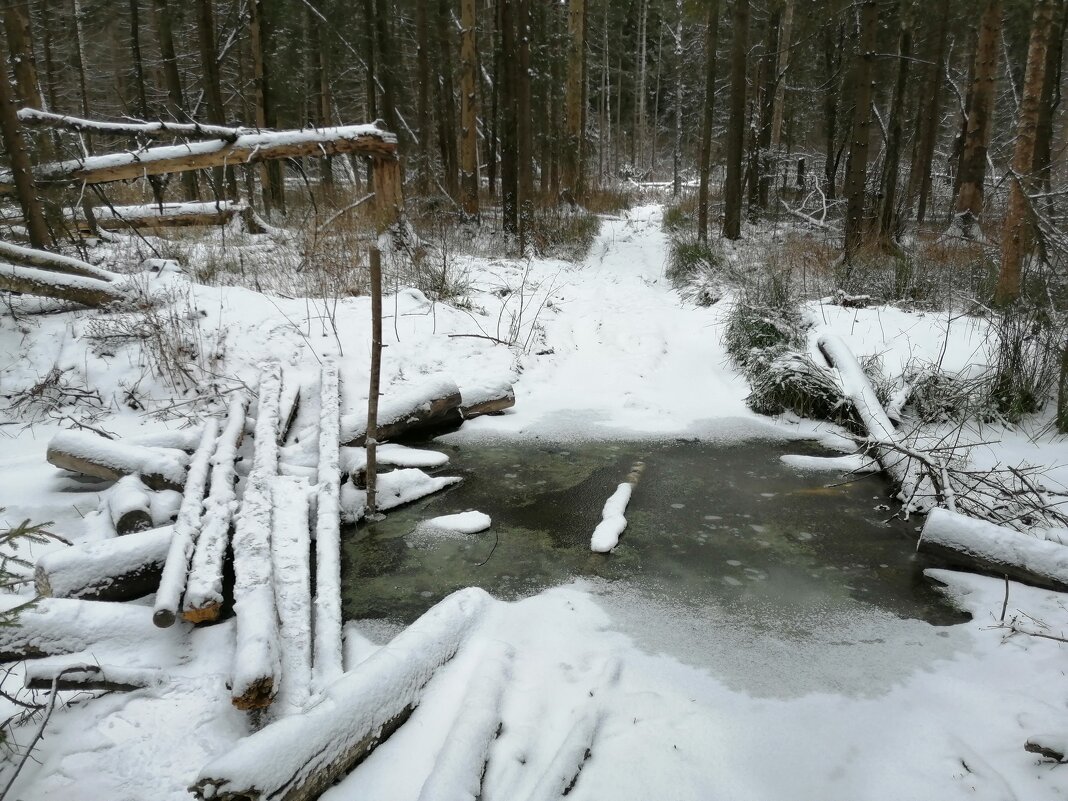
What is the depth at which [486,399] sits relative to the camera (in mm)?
5852

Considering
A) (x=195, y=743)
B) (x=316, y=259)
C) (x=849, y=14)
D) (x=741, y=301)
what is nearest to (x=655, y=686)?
(x=195, y=743)

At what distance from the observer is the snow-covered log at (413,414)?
487 cm

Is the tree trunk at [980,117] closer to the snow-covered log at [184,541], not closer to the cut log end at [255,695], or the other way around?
the snow-covered log at [184,541]

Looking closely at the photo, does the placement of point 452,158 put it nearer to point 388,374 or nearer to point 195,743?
point 388,374

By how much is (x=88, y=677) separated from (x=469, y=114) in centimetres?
1305

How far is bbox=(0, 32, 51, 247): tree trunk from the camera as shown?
5629 mm

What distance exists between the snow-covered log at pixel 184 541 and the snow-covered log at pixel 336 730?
0.94 m

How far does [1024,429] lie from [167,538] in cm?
609

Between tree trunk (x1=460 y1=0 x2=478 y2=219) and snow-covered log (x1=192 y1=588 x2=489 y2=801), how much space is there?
11915 millimetres

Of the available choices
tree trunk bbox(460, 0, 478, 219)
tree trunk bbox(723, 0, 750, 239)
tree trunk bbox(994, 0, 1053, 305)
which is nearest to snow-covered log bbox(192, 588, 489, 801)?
tree trunk bbox(994, 0, 1053, 305)

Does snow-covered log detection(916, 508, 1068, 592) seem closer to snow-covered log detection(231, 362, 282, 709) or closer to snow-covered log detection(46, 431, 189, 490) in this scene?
snow-covered log detection(231, 362, 282, 709)

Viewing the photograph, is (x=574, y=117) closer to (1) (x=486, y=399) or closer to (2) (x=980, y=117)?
(2) (x=980, y=117)

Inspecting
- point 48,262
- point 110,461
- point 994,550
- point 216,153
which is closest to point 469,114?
point 216,153

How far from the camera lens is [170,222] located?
9.21 metres
